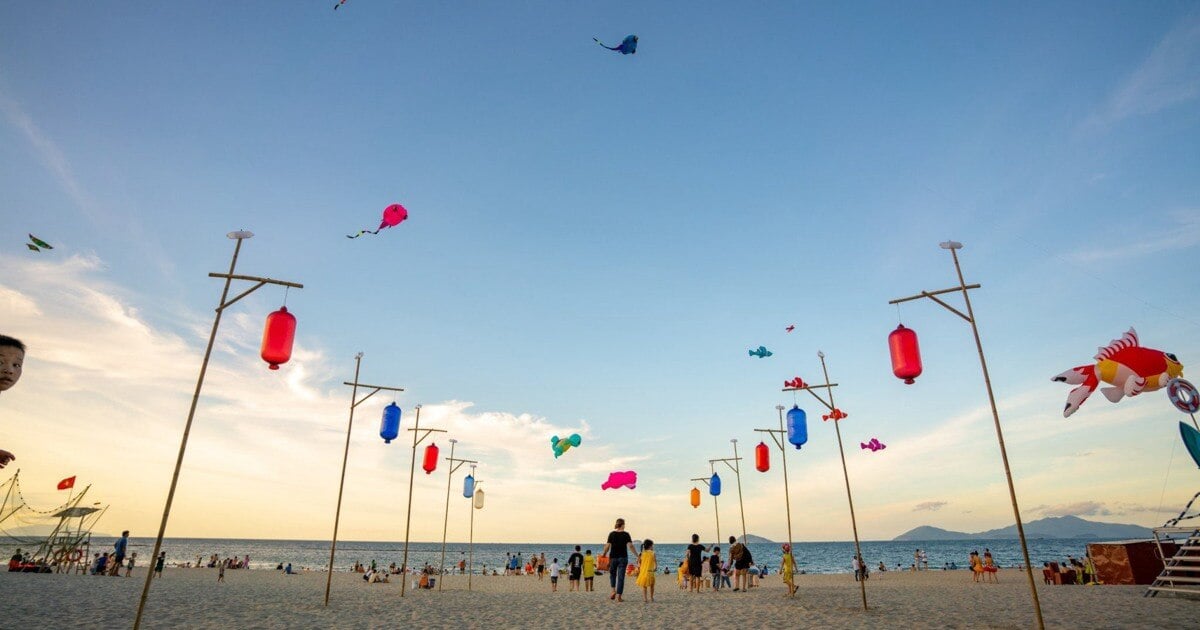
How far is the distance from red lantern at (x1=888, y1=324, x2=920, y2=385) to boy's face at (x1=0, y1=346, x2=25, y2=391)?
12536mm

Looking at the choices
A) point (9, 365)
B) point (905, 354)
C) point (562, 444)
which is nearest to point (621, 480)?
point (562, 444)

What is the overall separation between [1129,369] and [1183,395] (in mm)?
2155

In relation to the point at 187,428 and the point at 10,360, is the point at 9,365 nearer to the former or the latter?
the point at 10,360

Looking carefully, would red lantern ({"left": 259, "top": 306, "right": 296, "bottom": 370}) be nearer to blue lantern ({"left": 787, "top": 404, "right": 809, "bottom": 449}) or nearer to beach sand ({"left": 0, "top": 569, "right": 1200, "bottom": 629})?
beach sand ({"left": 0, "top": 569, "right": 1200, "bottom": 629})

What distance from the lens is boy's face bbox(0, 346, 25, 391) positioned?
5.57 metres

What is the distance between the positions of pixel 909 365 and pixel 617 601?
11378mm

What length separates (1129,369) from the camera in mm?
14695

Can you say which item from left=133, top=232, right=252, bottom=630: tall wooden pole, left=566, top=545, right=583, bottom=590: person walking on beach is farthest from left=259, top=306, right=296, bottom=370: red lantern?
left=566, top=545, right=583, bottom=590: person walking on beach

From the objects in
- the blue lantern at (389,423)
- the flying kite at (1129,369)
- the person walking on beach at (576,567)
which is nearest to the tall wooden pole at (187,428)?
the blue lantern at (389,423)

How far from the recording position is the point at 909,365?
34.9 ft

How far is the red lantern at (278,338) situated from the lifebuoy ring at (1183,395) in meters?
21.3

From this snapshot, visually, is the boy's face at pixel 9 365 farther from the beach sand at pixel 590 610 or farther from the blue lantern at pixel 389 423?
the blue lantern at pixel 389 423

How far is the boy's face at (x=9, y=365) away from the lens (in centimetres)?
557

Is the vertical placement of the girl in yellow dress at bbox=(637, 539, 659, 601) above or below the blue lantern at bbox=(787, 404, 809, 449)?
below
